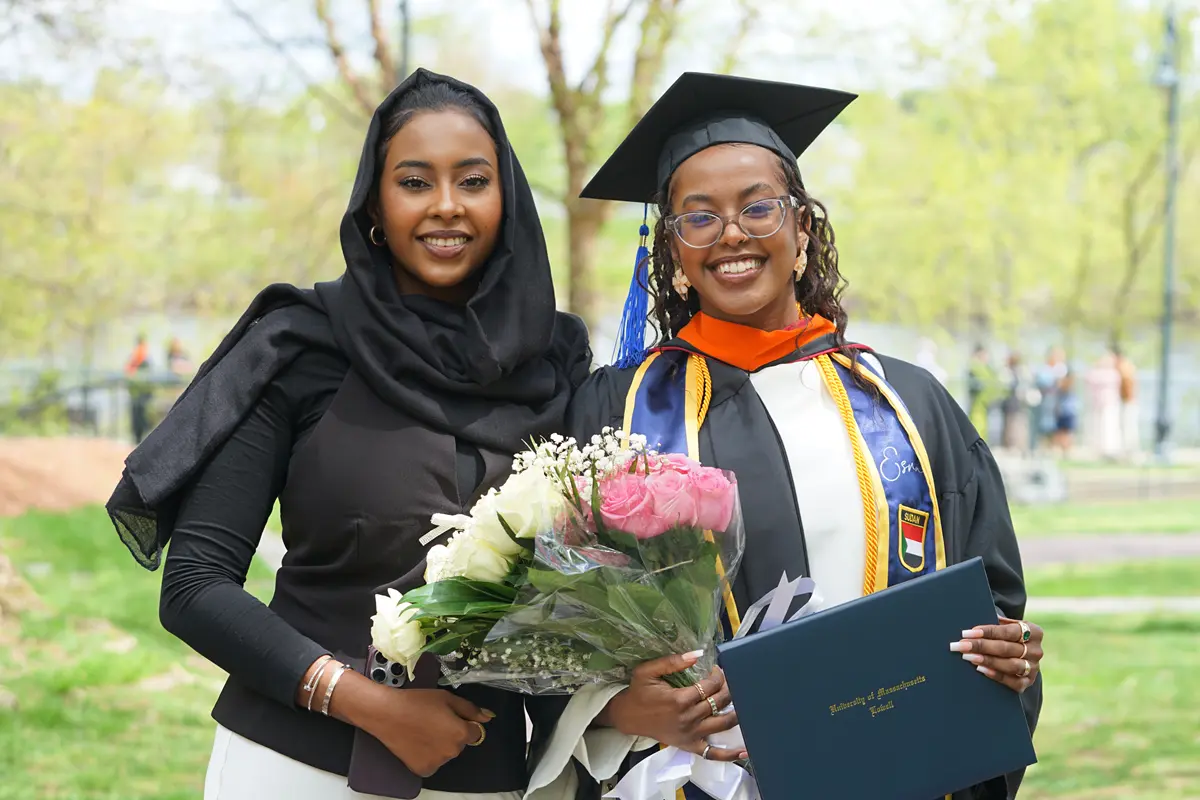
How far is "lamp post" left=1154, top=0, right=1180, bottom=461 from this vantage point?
17.3m

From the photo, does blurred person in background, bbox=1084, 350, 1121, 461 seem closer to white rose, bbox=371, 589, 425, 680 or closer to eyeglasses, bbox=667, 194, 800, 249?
eyeglasses, bbox=667, 194, 800, 249

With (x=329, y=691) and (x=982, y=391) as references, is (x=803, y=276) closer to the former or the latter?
(x=329, y=691)

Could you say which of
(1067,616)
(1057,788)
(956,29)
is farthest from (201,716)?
(956,29)

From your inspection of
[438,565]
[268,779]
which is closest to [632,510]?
[438,565]

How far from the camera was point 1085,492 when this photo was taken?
16.9m

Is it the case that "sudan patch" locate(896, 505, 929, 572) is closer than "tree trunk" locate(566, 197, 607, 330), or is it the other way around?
"sudan patch" locate(896, 505, 929, 572)

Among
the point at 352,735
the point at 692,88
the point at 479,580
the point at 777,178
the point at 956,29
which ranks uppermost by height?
the point at 956,29

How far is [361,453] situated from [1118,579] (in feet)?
33.3

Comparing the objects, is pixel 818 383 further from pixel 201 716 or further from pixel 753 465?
pixel 201 716

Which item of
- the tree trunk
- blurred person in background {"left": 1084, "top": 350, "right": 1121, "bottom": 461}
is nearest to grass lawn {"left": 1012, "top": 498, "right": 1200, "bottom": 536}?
blurred person in background {"left": 1084, "top": 350, "right": 1121, "bottom": 461}

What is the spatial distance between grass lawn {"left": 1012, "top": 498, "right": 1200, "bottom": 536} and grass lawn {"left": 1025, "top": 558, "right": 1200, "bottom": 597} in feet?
5.95

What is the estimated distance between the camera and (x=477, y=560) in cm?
A: 221

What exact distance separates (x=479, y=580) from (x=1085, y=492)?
52.6 feet

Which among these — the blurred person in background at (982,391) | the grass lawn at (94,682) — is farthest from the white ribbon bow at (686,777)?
the blurred person in background at (982,391)
